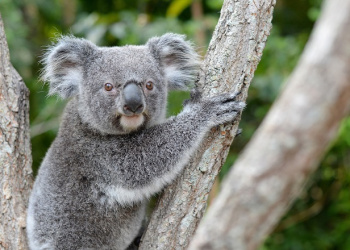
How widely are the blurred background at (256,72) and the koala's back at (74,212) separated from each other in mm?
1657

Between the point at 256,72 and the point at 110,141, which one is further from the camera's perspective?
the point at 256,72

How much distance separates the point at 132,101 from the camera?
3.20 meters

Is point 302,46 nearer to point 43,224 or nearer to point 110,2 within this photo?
point 110,2

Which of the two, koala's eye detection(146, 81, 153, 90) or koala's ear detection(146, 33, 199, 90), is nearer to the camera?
koala's eye detection(146, 81, 153, 90)

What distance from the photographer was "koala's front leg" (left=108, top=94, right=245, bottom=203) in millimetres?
3201

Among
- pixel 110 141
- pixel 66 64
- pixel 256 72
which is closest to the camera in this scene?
pixel 110 141

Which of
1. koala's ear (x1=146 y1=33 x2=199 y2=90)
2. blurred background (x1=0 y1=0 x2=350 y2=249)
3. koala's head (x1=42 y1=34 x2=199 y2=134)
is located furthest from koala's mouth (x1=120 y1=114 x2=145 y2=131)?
blurred background (x1=0 y1=0 x2=350 y2=249)

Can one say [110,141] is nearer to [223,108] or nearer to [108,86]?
[108,86]

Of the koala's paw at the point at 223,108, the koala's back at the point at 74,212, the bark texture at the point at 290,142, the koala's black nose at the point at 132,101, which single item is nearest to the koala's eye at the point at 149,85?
the koala's black nose at the point at 132,101

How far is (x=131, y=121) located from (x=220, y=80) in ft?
2.21

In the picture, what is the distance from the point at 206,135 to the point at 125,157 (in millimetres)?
639

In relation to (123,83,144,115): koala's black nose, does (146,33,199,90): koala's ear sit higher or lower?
higher

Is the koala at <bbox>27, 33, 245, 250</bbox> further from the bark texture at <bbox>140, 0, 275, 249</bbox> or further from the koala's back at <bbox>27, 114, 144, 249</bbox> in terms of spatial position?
the bark texture at <bbox>140, 0, 275, 249</bbox>

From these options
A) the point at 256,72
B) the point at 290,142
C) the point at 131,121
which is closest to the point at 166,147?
the point at 131,121
